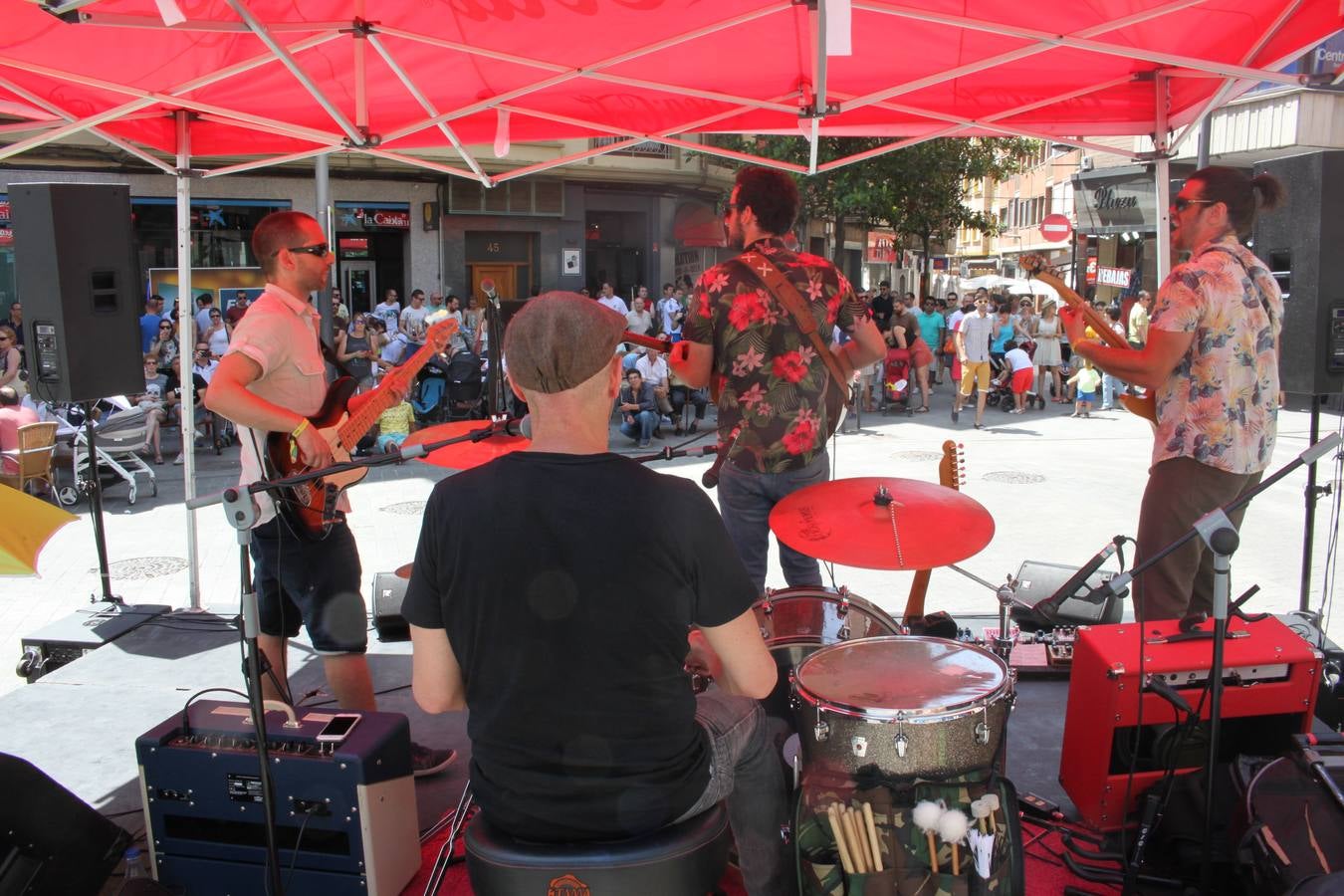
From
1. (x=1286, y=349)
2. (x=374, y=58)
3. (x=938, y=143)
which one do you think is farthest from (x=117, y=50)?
(x=938, y=143)

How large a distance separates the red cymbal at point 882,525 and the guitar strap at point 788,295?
516mm

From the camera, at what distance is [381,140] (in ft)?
17.0

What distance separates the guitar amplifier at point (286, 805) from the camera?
285 cm

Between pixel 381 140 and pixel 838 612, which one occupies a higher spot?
pixel 381 140

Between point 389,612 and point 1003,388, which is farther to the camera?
point 1003,388

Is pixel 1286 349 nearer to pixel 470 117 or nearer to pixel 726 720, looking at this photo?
pixel 726 720

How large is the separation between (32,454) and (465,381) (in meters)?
5.59

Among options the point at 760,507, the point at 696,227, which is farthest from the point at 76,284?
the point at 696,227

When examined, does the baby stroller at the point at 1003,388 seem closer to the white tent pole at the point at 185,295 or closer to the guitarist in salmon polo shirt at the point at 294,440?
the white tent pole at the point at 185,295

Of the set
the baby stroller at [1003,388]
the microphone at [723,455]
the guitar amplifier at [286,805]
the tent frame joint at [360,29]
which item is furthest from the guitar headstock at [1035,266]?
the baby stroller at [1003,388]

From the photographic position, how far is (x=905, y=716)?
2438 mm

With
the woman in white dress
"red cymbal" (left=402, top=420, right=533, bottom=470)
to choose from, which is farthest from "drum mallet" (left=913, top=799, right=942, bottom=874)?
the woman in white dress

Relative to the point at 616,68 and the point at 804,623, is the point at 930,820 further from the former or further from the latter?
the point at 616,68

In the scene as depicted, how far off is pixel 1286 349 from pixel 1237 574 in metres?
2.15
